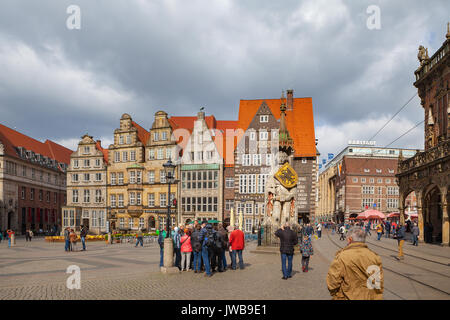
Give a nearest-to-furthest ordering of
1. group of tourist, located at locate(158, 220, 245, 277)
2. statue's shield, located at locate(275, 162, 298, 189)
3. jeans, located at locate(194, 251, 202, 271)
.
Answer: group of tourist, located at locate(158, 220, 245, 277) → jeans, located at locate(194, 251, 202, 271) → statue's shield, located at locate(275, 162, 298, 189)

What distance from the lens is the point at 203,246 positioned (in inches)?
459

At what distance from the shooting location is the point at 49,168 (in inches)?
2285

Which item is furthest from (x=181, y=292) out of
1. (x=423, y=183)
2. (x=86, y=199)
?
(x=86, y=199)

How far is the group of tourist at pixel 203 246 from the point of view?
11.8 meters

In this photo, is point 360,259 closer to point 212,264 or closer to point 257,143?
point 212,264

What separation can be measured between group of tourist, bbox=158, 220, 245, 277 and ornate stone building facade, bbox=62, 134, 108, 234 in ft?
119

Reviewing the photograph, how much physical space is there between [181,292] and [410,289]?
5.65 m

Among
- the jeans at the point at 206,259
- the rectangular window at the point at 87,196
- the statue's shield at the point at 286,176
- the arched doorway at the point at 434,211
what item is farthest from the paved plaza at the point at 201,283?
the rectangular window at the point at 87,196

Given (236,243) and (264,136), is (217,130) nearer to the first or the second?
(264,136)

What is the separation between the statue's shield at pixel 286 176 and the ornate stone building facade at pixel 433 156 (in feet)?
35.6

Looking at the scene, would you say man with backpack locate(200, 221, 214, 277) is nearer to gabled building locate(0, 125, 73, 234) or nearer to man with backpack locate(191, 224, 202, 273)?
man with backpack locate(191, 224, 202, 273)

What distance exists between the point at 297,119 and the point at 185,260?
35061 mm

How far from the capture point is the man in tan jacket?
4227 millimetres

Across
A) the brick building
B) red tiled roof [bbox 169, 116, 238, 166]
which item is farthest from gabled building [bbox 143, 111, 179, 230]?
the brick building
